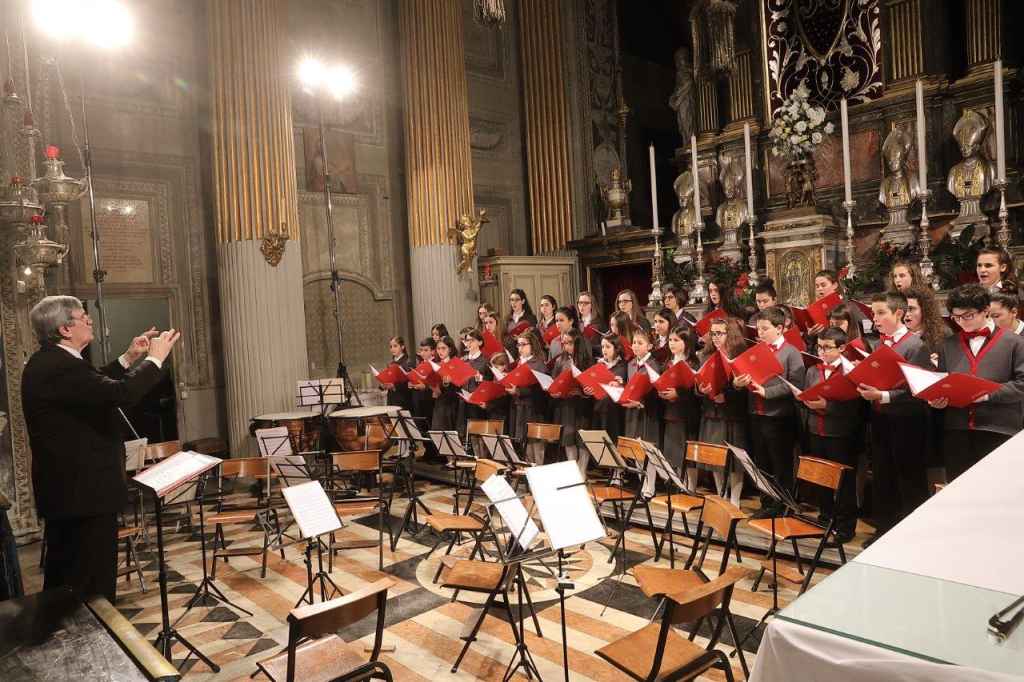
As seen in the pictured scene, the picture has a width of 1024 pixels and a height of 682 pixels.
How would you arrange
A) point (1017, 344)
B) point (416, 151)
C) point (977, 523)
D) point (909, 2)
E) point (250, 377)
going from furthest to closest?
point (416, 151) → point (909, 2) → point (250, 377) → point (1017, 344) → point (977, 523)

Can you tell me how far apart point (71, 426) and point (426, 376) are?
4853mm

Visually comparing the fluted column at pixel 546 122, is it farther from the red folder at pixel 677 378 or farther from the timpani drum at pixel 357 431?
the red folder at pixel 677 378

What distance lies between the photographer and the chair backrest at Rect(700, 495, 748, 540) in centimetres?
372

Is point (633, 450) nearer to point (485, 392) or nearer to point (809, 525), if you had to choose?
point (809, 525)

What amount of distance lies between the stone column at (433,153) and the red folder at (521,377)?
3828 mm

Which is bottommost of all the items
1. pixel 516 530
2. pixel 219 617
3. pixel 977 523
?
pixel 219 617

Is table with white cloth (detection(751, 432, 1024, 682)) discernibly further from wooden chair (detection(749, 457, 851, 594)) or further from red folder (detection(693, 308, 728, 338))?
red folder (detection(693, 308, 728, 338))

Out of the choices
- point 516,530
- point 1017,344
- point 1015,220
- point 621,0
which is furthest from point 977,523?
point 621,0

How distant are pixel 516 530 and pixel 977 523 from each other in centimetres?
211

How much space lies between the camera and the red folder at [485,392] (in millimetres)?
7301

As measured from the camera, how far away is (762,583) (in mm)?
4648

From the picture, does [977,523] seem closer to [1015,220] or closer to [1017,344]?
[1017,344]

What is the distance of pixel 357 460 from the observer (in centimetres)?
595

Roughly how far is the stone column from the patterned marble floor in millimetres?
5121
